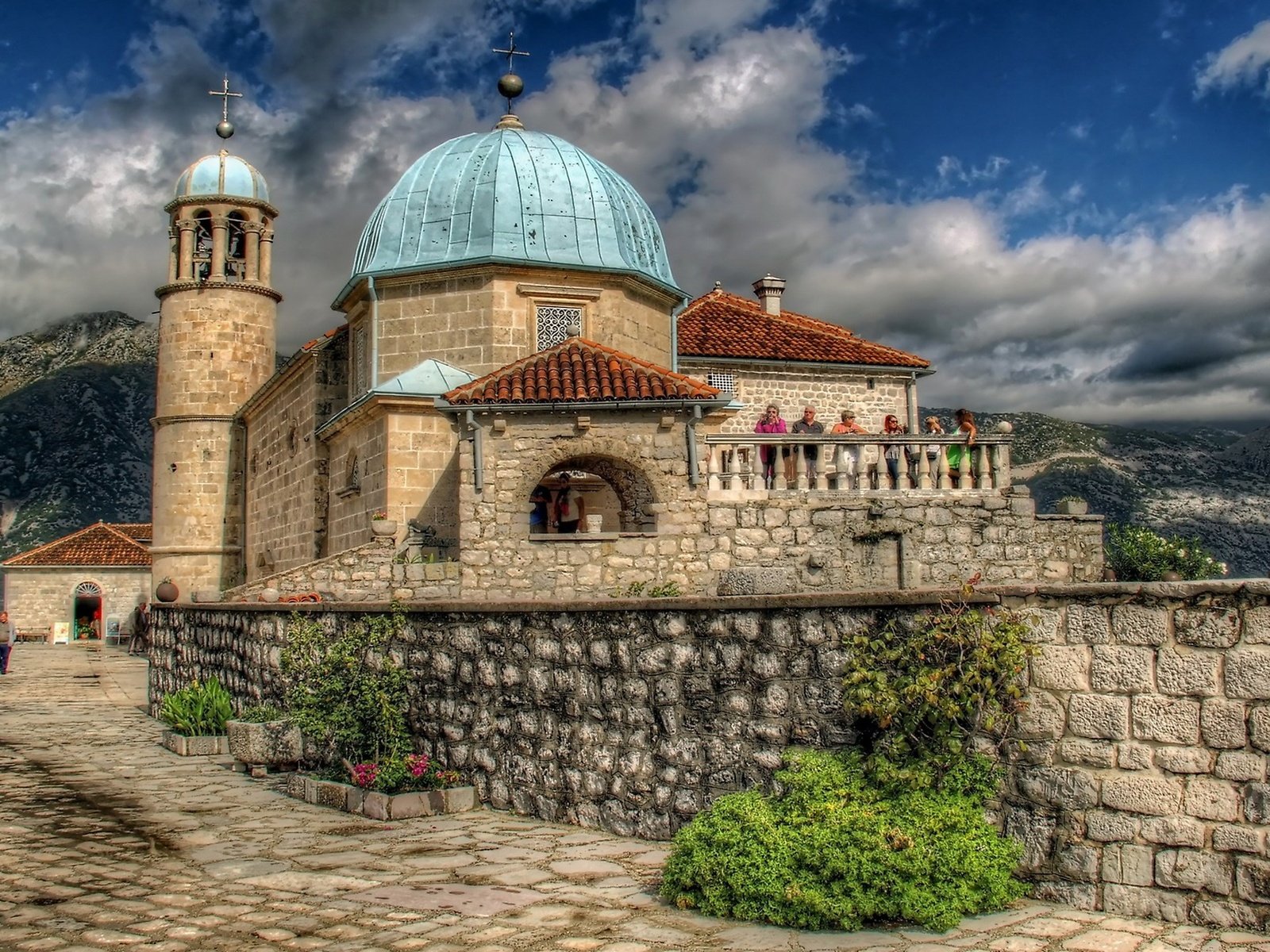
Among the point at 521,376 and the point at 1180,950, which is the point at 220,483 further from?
the point at 1180,950

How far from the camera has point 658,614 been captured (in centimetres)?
702

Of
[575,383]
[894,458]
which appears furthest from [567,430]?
[894,458]

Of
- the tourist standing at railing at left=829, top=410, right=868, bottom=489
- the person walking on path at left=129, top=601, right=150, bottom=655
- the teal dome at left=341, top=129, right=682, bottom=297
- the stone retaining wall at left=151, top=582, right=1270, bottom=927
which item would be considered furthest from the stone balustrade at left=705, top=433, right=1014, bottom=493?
the person walking on path at left=129, top=601, right=150, bottom=655

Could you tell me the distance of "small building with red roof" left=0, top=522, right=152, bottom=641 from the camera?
48469mm

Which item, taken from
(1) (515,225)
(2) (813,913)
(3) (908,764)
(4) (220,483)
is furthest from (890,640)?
(4) (220,483)

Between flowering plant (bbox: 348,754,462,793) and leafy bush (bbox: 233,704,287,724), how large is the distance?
7.32ft

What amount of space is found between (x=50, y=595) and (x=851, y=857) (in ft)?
166

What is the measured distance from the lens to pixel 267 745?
10.0 meters

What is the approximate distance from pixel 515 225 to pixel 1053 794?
14913 mm

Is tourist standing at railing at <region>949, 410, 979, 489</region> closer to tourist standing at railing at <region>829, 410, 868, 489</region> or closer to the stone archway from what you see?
tourist standing at railing at <region>829, 410, 868, 489</region>

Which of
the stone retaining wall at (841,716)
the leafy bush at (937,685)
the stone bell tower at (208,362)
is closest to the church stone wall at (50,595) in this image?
the stone bell tower at (208,362)

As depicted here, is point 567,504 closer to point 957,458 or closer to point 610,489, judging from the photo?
point 610,489

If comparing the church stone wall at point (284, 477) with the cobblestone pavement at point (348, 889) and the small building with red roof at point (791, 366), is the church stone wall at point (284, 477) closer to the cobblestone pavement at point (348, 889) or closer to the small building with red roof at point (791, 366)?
the small building with red roof at point (791, 366)

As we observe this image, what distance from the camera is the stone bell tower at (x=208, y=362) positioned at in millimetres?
30281
